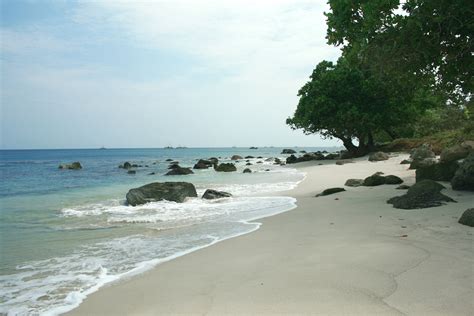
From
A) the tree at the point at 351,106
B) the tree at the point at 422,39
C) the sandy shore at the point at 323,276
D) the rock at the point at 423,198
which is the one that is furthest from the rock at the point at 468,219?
the tree at the point at 351,106

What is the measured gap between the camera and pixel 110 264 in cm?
567

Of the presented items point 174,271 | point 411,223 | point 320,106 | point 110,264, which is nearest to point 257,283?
point 174,271

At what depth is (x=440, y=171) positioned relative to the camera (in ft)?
35.7

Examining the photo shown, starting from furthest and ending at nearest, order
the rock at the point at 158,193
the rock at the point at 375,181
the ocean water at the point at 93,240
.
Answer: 1. the rock at the point at 158,193
2. the rock at the point at 375,181
3. the ocean water at the point at 93,240

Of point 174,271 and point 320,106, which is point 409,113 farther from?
point 174,271

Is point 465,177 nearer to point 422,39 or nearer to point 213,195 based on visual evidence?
point 422,39

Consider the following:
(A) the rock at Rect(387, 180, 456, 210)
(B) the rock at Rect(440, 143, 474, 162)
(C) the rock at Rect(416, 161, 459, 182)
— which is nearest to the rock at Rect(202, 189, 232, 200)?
(C) the rock at Rect(416, 161, 459, 182)

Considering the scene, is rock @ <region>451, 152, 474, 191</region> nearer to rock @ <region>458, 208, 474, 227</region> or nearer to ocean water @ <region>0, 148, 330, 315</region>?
rock @ <region>458, 208, 474, 227</region>

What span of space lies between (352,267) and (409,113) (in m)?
33.6

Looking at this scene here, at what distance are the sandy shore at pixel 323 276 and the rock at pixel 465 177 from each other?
2.42m

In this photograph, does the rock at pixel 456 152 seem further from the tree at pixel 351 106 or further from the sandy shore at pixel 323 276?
the tree at pixel 351 106

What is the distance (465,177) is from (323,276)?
6525 millimetres

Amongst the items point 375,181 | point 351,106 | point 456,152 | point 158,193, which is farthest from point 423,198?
point 351,106

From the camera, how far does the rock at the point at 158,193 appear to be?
13135 mm
